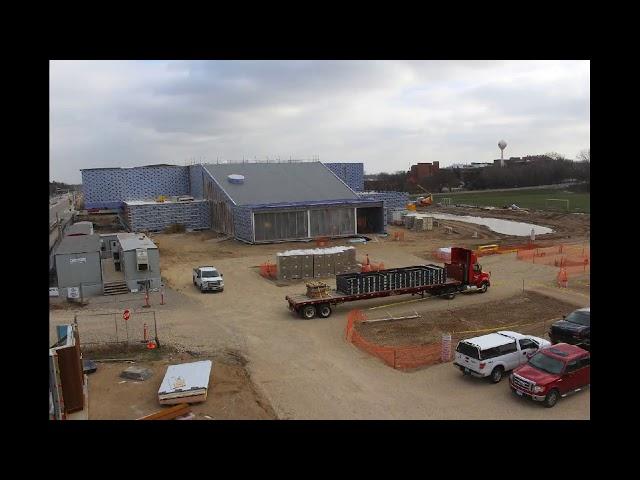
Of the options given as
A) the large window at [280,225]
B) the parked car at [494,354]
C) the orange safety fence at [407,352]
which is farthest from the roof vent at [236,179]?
the parked car at [494,354]

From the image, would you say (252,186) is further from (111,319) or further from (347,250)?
(111,319)

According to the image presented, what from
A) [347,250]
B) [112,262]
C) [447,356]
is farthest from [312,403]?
[112,262]

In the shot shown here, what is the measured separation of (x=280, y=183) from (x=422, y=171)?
321 ft

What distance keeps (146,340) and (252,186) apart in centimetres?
3323

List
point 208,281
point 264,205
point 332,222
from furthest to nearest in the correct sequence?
1. point 332,222
2. point 264,205
3. point 208,281

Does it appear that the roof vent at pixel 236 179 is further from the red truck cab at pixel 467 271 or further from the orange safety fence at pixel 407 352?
the orange safety fence at pixel 407 352

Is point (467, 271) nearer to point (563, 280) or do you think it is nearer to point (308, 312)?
point (563, 280)

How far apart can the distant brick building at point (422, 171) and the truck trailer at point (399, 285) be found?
375 feet

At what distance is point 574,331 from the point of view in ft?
55.7

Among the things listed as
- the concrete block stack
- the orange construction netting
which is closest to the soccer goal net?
the orange construction netting

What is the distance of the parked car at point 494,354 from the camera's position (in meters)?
14.9

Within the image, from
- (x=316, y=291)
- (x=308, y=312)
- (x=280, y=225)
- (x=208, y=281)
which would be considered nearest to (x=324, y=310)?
(x=308, y=312)
